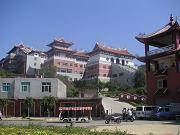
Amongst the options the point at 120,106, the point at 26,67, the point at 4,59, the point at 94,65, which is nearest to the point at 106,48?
A: the point at 94,65

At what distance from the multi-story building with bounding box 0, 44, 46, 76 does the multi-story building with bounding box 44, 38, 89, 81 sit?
2543 mm

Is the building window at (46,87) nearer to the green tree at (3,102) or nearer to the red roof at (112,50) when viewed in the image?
the green tree at (3,102)

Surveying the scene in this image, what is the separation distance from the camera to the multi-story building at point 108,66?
82938 mm

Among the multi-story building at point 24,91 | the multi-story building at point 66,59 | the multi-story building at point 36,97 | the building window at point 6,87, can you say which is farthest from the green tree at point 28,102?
the multi-story building at point 66,59

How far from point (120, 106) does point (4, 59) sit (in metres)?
60.8

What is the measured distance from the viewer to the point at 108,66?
88.1 m

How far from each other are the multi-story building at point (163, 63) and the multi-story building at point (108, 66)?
116 ft

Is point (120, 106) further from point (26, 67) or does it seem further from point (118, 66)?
point (26, 67)

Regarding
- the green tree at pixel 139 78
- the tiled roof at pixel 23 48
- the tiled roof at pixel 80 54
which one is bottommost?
the green tree at pixel 139 78

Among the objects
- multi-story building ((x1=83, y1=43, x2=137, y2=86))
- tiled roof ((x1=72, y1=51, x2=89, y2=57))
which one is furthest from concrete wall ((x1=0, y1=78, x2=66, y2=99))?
tiled roof ((x1=72, y1=51, x2=89, y2=57))

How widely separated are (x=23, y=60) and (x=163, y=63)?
53.6 m

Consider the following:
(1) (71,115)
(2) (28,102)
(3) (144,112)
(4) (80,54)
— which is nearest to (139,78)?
(4) (80,54)

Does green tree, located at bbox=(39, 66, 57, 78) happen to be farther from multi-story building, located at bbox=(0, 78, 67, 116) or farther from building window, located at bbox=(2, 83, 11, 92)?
building window, located at bbox=(2, 83, 11, 92)

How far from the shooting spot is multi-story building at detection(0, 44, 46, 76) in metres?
88.2
